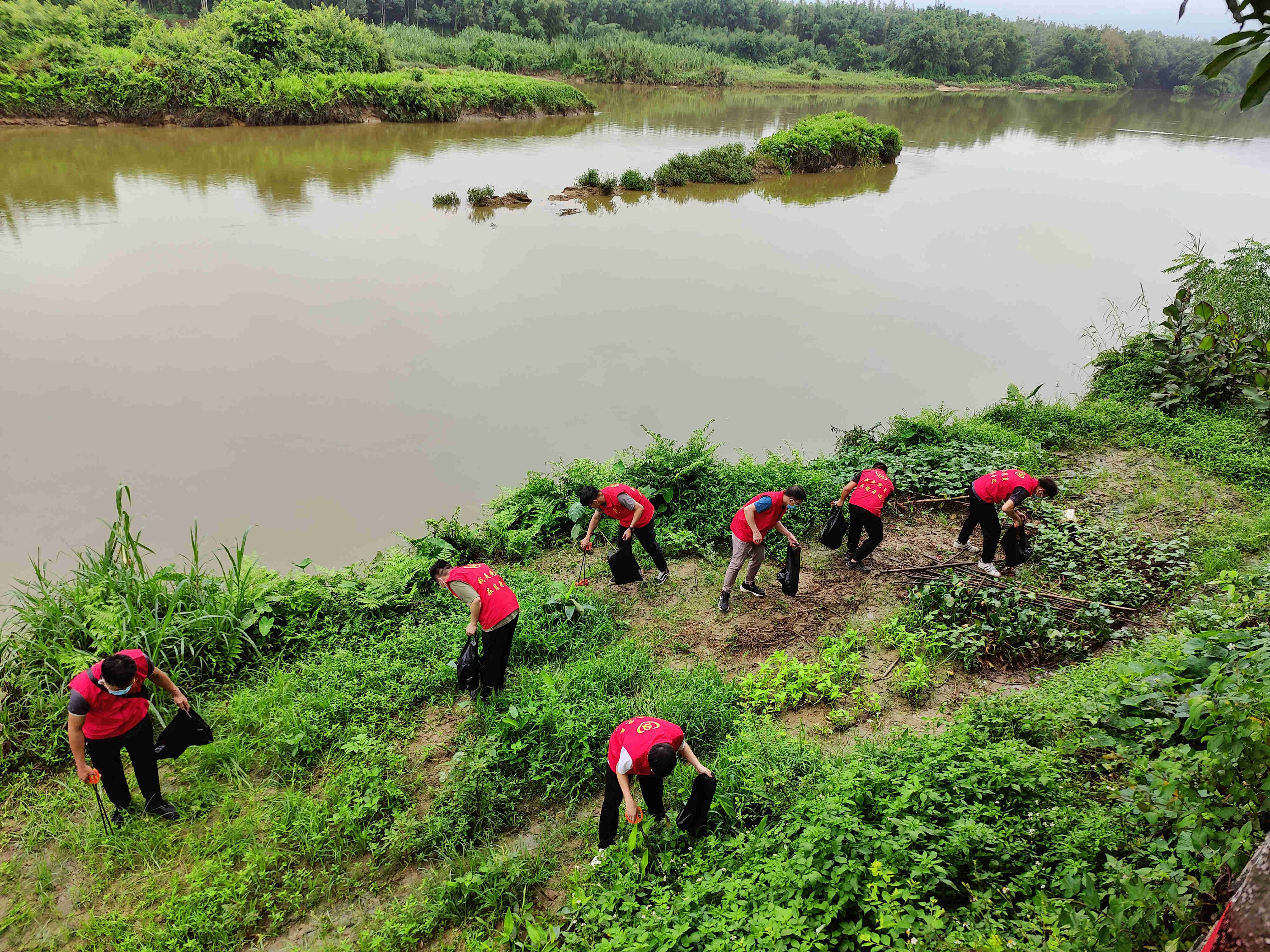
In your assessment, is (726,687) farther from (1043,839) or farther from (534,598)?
(1043,839)

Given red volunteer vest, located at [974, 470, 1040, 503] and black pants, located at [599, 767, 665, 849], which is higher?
red volunteer vest, located at [974, 470, 1040, 503]

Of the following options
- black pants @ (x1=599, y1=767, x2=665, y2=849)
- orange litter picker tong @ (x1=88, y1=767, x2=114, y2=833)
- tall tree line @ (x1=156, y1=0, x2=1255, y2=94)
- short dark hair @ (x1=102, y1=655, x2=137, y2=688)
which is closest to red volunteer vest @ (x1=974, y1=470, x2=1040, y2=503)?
black pants @ (x1=599, y1=767, x2=665, y2=849)

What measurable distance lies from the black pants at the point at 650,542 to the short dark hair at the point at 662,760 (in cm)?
290

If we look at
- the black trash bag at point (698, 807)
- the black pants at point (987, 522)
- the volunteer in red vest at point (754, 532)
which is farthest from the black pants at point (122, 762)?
the black pants at point (987, 522)

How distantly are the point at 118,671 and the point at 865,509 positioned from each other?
5855 millimetres

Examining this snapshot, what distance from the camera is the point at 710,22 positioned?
66312 mm

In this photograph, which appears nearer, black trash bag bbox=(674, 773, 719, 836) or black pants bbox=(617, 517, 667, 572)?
black trash bag bbox=(674, 773, 719, 836)

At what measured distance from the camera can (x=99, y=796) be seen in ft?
14.0

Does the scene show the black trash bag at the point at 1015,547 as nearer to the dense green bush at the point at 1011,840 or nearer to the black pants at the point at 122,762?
the dense green bush at the point at 1011,840

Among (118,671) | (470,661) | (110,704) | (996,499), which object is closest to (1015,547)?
(996,499)

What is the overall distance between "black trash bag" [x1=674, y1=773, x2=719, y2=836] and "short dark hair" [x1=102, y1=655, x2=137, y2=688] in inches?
131

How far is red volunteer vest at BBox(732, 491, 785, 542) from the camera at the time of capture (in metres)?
6.10

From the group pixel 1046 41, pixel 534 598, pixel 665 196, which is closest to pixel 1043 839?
pixel 534 598

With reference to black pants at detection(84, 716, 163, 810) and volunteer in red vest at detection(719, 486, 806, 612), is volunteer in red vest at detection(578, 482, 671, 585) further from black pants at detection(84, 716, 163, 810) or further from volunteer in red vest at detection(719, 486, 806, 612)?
black pants at detection(84, 716, 163, 810)
